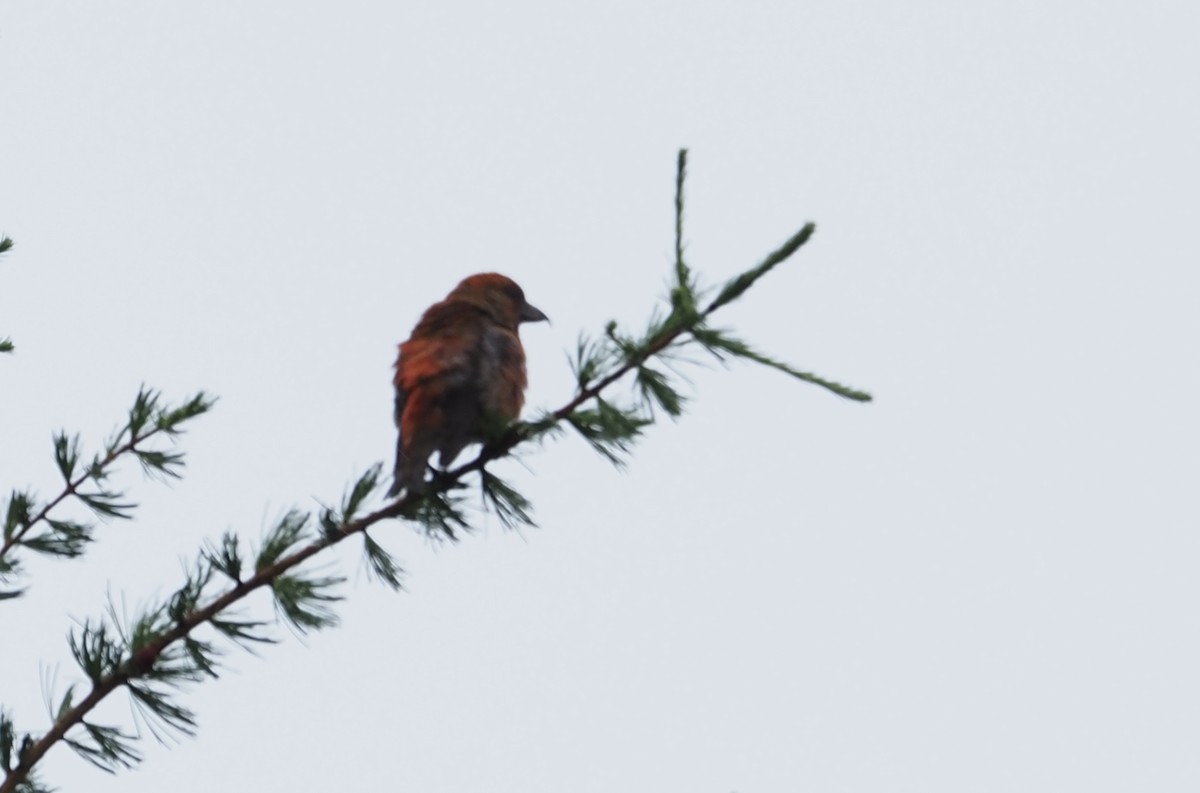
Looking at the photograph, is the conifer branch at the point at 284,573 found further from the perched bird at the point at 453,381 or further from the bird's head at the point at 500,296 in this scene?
the bird's head at the point at 500,296

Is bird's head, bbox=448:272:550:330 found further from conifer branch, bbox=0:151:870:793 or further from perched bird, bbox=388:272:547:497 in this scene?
conifer branch, bbox=0:151:870:793

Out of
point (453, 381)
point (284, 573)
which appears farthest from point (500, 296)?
point (284, 573)

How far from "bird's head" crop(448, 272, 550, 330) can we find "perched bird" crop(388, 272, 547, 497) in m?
0.20

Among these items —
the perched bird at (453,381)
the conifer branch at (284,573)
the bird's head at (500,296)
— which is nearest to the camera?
the conifer branch at (284,573)

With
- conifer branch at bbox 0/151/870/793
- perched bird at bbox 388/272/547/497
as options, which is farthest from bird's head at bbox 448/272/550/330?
conifer branch at bbox 0/151/870/793

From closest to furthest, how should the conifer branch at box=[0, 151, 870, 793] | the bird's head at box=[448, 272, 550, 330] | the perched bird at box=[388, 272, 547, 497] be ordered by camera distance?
1. the conifer branch at box=[0, 151, 870, 793]
2. the perched bird at box=[388, 272, 547, 497]
3. the bird's head at box=[448, 272, 550, 330]

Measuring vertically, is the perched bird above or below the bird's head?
below

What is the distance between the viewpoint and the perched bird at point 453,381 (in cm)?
364

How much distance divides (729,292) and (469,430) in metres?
1.44

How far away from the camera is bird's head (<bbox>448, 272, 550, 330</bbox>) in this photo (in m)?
4.77

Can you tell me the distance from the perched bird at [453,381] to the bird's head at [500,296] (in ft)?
0.66

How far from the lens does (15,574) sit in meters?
2.94

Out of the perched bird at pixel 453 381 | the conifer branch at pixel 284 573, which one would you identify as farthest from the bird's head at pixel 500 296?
the conifer branch at pixel 284 573

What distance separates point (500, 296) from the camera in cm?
505
